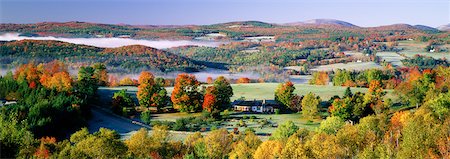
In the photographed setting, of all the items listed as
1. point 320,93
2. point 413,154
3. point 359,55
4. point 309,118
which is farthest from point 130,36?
point 413,154

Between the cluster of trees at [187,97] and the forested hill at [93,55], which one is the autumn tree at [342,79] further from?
the forested hill at [93,55]

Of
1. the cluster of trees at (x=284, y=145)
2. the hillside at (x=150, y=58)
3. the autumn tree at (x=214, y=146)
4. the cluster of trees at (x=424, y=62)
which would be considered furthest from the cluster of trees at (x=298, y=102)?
the cluster of trees at (x=424, y=62)

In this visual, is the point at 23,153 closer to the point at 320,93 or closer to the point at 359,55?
the point at 320,93

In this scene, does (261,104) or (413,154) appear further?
(261,104)

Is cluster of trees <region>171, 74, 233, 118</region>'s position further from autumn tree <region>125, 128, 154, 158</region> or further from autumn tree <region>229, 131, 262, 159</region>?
autumn tree <region>125, 128, 154, 158</region>

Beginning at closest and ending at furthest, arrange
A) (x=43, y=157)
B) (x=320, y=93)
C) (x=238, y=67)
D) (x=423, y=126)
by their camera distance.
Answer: (x=43, y=157) < (x=423, y=126) < (x=320, y=93) < (x=238, y=67)

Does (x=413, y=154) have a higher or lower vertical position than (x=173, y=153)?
higher
